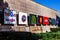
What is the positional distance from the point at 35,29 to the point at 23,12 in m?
5.02

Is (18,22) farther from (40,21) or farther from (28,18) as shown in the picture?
(40,21)

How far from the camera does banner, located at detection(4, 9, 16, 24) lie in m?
→ 20.1

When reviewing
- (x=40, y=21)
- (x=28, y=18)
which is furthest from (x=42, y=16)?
(x=28, y=18)

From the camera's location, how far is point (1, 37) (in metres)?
10.2

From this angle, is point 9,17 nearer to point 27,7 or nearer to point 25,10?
point 25,10

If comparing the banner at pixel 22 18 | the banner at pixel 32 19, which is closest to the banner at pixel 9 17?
the banner at pixel 22 18

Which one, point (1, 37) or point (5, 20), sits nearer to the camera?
point (1, 37)

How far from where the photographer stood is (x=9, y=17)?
816 inches

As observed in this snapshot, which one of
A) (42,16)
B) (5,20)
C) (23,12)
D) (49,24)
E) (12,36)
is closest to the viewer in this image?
(12,36)

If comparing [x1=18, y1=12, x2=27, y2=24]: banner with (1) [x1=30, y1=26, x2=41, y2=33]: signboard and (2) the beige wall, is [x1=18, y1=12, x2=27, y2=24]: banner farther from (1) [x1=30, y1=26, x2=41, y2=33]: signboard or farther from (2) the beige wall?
(1) [x1=30, y1=26, x2=41, y2=33]: signboard

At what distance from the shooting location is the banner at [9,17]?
65.8 feet

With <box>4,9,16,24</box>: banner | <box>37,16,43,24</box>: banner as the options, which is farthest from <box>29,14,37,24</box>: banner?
<box>4,9,16,24</box>: banner

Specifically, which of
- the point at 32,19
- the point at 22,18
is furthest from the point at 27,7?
the point at 22,18

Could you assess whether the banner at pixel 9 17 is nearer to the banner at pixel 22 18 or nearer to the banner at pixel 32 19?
the banner at pixel 22 18
